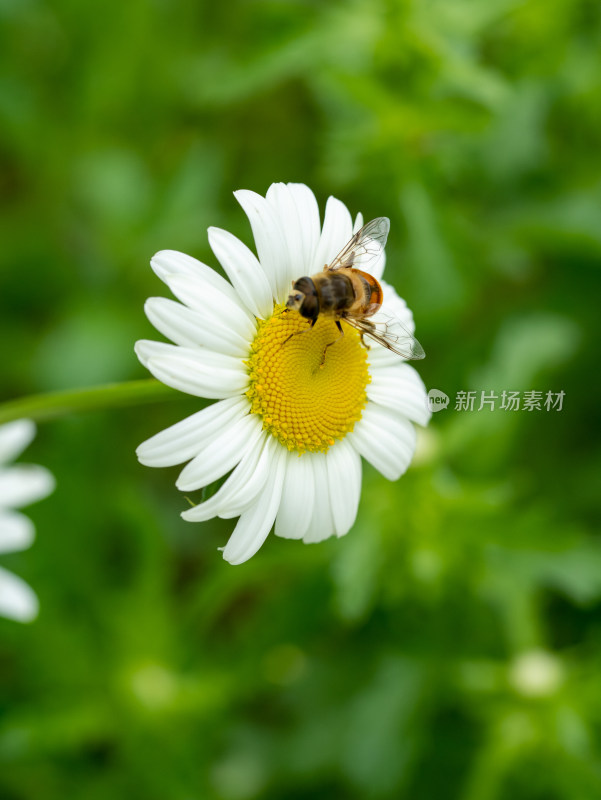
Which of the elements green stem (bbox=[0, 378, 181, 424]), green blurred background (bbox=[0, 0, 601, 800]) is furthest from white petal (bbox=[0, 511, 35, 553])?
green stem (bbox=[0, 378, 181, 424])

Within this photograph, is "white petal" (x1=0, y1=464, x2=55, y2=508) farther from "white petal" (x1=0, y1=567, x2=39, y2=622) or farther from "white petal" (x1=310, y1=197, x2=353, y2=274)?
"white petal" (x1=310, y1=197, x2=353, y2=274)

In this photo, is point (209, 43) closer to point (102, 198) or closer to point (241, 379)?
point (102, 198)

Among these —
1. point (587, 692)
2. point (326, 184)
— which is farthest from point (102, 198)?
point (587, 692)

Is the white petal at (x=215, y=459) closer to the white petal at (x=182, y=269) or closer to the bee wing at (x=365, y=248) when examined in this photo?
the white petal at (x=182, y=269)

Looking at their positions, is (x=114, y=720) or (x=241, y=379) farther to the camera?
(x=114, y=720)

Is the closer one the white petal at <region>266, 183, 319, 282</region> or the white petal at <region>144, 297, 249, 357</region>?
the white petal at <region>144, 297, 249, 357</region>
